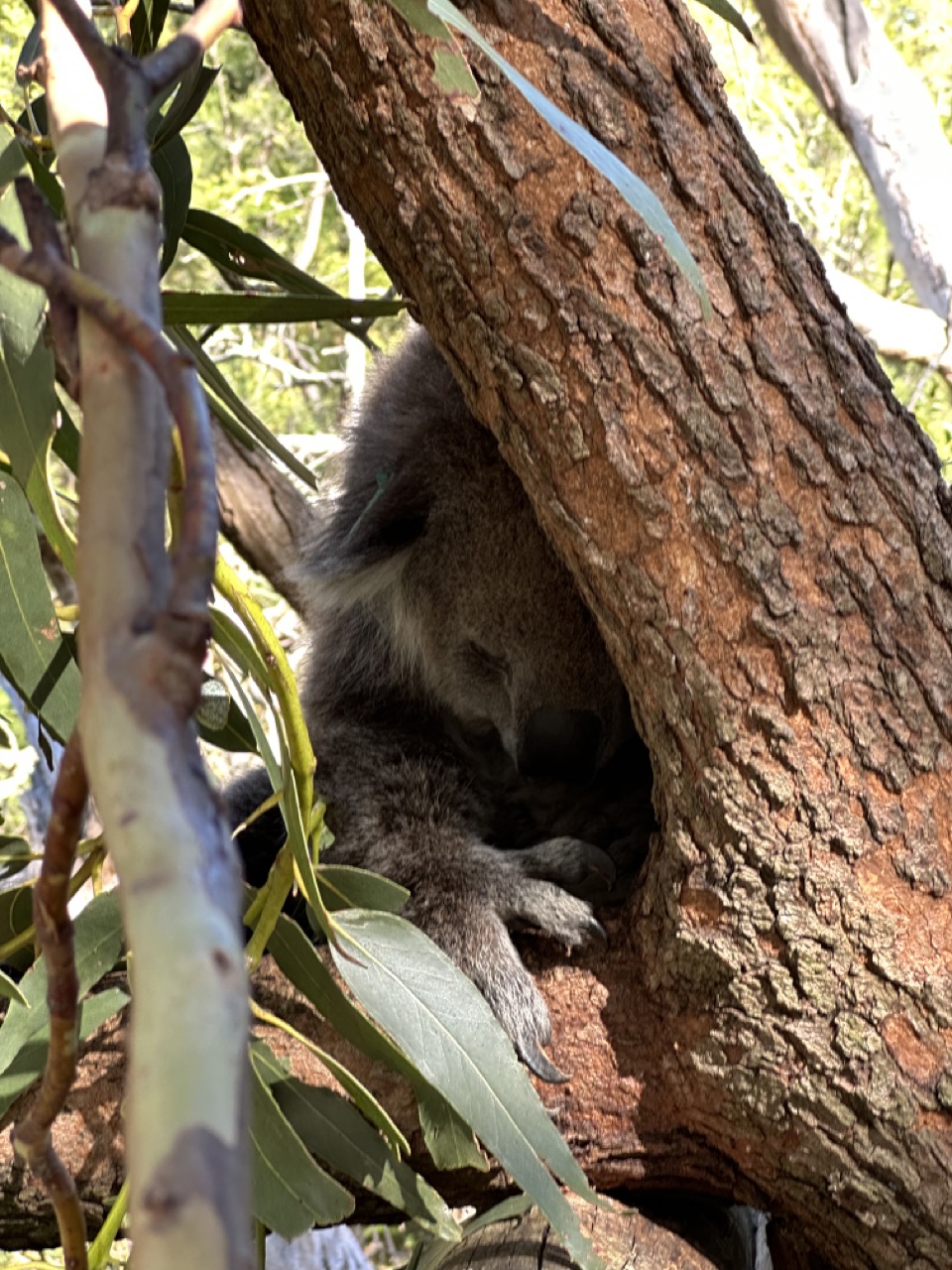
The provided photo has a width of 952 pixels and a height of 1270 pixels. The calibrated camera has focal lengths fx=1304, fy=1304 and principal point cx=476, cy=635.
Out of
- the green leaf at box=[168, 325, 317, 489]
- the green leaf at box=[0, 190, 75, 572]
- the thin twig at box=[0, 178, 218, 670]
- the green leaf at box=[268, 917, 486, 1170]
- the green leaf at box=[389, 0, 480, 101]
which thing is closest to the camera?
the thin twig at box=[0, 178, 218, 670]

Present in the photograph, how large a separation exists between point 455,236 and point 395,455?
2.47 feet

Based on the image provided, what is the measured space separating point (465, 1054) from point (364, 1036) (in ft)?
0.40

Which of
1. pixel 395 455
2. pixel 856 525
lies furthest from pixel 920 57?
pixel 856 525

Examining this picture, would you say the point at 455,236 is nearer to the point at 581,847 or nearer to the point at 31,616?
the point at 31,616

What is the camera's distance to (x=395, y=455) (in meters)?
1.98

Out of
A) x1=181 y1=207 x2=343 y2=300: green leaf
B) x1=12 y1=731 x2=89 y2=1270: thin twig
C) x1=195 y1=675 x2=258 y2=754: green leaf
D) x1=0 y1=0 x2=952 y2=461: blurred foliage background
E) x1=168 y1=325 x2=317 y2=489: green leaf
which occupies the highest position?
x1=0 y1=0 x2=952 y2=461: blurred foliage background

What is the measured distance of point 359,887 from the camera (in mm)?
1398

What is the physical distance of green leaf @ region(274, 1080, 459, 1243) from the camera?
4.51 ft

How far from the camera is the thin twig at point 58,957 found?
1.61ft

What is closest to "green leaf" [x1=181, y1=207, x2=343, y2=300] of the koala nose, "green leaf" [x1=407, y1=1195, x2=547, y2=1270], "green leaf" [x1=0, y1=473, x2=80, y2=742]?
"green leaf" [x1=0, y1=473, x2=80, y2=742]

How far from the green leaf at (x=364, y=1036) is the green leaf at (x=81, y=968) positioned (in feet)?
0.54

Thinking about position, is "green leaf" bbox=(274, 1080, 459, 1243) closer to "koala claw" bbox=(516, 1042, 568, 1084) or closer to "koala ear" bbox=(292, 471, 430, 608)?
"koala claw" bbox=(516, 1042, 568, 1084)

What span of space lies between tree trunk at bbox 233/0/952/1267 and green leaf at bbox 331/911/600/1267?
25 centimetres

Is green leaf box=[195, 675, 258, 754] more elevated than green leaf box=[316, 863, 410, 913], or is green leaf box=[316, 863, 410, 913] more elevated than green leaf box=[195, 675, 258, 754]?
green leaf box=[195, 675, 258, 754]
